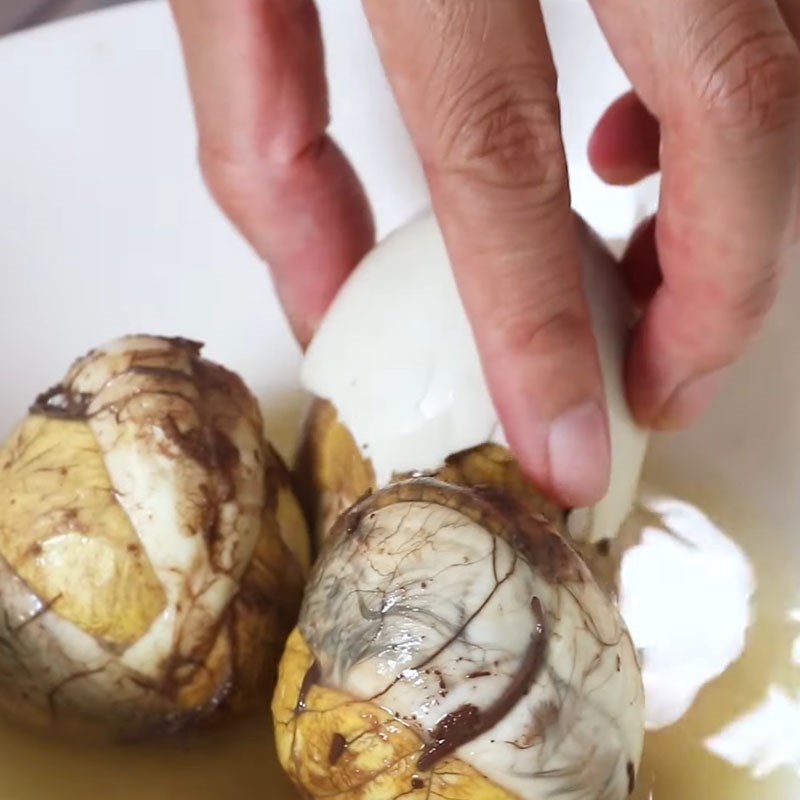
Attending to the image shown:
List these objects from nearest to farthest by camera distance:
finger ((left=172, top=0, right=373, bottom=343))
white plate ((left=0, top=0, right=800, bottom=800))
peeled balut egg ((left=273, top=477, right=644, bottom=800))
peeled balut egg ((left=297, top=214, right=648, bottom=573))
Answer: peeled balut egg ((left=273, top=477, right=644, bottom=800)) → peeled balut egg ((left=297, top=214, right=648, bottom=573)) → finger ((left=172, top=0, right=373, bottom=343)) → white plate ((left=0, top=0, right=800, bottom=800))

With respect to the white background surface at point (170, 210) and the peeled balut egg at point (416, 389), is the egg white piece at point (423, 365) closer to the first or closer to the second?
the peeled balut egg at point (416, 389)

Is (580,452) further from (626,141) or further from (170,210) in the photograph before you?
(170,210)

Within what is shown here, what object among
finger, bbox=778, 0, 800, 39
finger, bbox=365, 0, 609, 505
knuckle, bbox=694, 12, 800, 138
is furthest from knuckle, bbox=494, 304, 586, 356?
finger, bbox=778, 0, 800, 39

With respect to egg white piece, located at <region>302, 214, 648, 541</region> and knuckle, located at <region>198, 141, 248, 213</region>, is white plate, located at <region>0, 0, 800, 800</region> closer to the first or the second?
knuckle, located at <region>198, 141, 248, 213</region>

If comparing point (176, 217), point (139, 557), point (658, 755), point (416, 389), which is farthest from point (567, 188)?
point (176, 217)

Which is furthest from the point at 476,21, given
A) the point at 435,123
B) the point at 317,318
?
the point at 317,318

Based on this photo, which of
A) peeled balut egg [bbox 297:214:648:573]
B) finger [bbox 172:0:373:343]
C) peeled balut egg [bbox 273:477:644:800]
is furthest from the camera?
finger [bbox 172:0:373:343]
